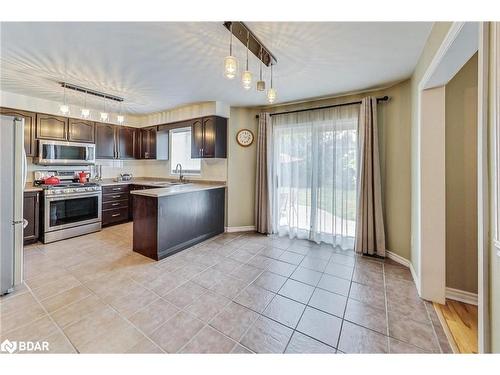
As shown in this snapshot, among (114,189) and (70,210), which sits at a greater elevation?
(114,189)

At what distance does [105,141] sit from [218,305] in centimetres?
434

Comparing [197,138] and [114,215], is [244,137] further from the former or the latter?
[114,215]

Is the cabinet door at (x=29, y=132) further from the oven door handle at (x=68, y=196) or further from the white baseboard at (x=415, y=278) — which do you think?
the white baseboard at (x=415, y=278)

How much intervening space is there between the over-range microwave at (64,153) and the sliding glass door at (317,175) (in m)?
3.73

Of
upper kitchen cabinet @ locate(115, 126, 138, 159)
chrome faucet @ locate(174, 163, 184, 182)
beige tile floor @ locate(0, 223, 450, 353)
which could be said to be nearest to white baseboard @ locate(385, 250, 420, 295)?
beige tile floor @ locate(0, 223, 450, 353)

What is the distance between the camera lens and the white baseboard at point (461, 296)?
1.98m

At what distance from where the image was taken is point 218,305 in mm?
1877

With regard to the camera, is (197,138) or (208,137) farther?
(197,138)

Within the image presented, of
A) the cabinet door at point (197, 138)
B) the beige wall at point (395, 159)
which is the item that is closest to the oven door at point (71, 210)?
the cabinet door at point (197, 138)

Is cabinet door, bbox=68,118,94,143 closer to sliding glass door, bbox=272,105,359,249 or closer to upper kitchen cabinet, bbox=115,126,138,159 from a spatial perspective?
upper kitchen cabinet, bbox=115,126,138,159

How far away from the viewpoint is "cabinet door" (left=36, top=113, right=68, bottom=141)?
352 centimetres

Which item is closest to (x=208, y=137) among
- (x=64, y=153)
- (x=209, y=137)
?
(x=209, y=137)
